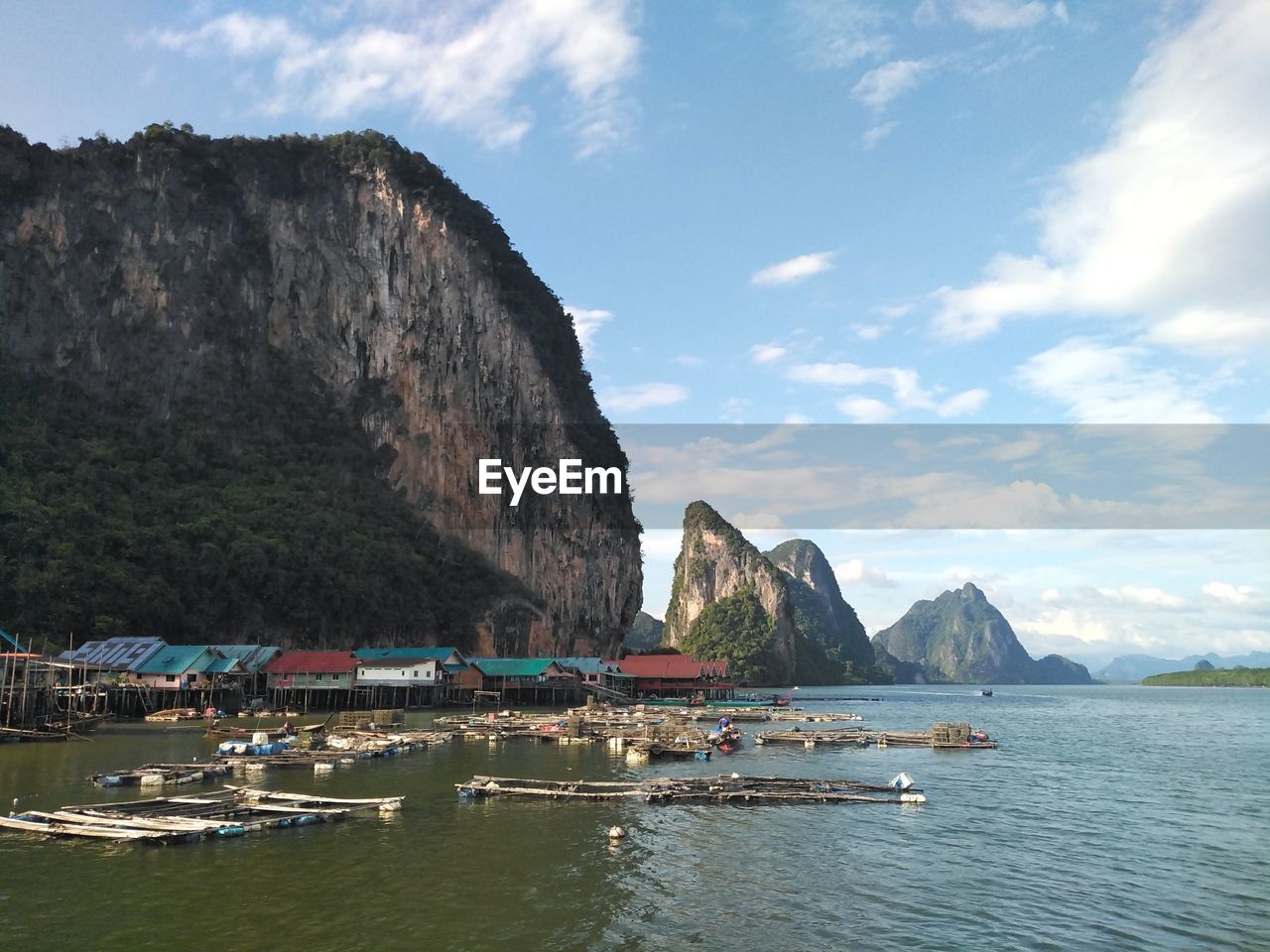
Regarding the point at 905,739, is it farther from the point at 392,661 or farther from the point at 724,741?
the point at 392,661

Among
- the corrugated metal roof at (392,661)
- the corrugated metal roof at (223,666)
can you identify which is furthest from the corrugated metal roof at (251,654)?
the corrugated metal roof at (392,661)

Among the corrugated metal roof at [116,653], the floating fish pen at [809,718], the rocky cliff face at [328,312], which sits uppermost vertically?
the rocky cliff face at [328,312]

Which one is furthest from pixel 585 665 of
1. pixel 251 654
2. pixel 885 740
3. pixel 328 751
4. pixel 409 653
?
pixel 328 751

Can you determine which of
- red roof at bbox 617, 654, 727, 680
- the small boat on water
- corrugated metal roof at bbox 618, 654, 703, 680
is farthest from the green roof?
the small boat on water

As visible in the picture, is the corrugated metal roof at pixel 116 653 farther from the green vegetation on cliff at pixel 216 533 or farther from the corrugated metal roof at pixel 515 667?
the corrugated metal roof at pixel 515 667

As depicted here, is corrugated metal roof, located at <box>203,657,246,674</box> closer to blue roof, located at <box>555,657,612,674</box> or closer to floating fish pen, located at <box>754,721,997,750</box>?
blue roof, located at <box>555,657,612,674</box>
